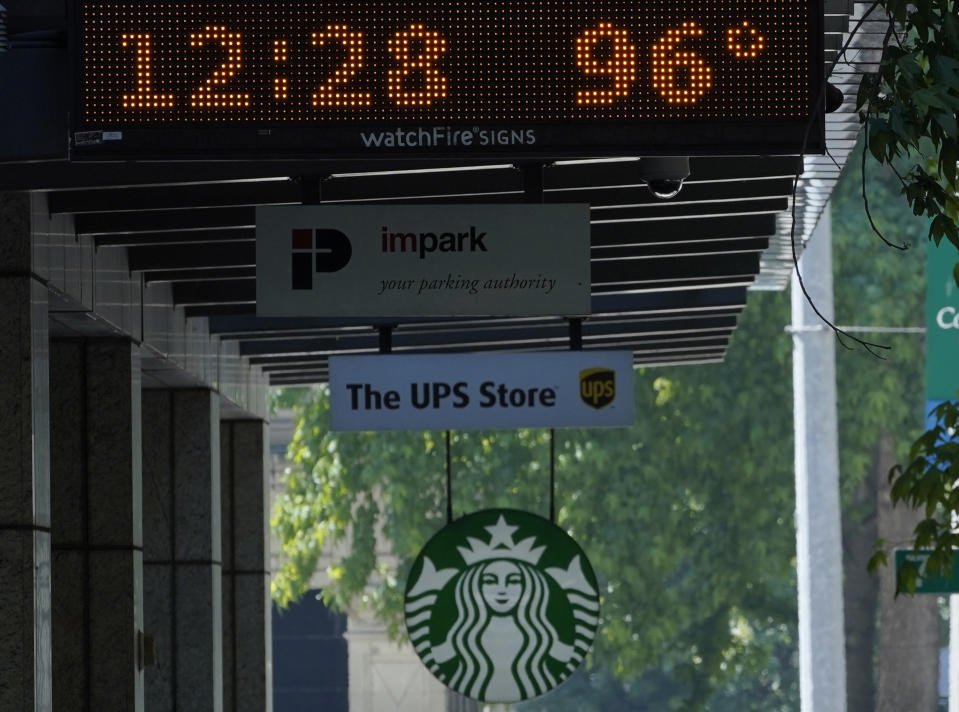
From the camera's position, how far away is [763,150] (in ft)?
19.2

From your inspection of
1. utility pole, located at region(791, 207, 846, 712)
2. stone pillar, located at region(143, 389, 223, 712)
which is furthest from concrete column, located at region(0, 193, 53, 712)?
utility pole, located at region(791, 207, 846, 712)

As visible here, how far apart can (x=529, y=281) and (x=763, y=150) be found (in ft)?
5.88

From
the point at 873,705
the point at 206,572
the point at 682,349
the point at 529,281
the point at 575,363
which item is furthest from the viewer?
the point at 873,705

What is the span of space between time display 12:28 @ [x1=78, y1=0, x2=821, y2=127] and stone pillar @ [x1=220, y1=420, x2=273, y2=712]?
858 centimetres

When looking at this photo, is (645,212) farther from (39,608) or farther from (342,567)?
(342,567)

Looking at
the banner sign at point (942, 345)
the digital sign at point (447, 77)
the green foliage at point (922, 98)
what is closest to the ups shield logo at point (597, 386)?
the banner sign at point (942, 345)

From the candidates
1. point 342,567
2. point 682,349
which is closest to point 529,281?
point 682,349

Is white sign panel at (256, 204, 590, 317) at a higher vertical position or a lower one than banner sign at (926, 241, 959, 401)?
lower

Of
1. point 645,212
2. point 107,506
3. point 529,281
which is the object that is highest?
point 645,212

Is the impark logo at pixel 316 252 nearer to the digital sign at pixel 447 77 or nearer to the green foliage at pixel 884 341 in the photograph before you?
the digital sign at pixel 447 77

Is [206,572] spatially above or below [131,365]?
below

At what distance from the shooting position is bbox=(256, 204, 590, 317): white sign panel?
7.45 metres

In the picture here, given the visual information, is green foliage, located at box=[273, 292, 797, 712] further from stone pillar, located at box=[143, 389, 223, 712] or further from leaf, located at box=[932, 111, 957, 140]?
leaf, located at box=[932, 111, 957, 140]

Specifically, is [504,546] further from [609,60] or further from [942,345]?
[609,60]
